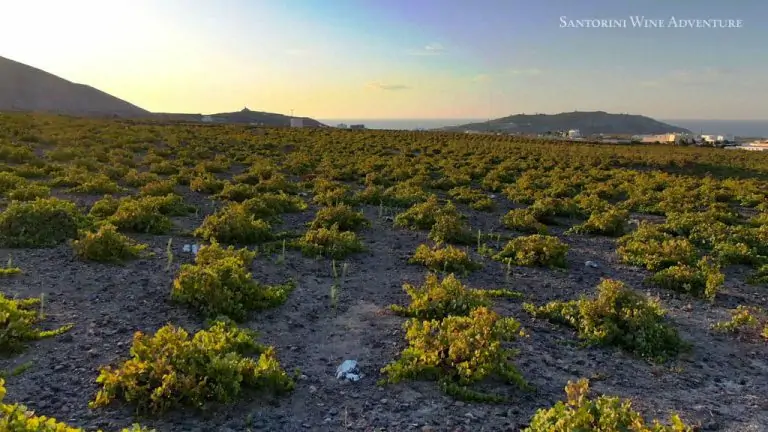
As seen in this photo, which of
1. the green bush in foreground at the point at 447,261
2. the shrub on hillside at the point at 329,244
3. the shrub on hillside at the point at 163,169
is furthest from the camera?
the shrub on hillside at the point at 163,169

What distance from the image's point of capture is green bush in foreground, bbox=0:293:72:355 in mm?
5262

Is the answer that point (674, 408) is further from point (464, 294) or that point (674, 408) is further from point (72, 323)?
point (72, 323)

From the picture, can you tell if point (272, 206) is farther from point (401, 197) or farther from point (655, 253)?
point (655, 253)

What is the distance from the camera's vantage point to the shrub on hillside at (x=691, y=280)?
8.37 metres

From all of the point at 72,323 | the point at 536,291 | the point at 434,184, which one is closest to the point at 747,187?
the point at 434,184

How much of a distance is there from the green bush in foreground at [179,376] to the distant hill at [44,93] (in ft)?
412

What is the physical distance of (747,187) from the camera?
22719mm

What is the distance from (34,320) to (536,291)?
687 centimetres

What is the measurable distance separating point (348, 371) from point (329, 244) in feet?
15.5

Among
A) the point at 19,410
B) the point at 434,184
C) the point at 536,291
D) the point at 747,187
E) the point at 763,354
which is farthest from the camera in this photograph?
the point at 747,187

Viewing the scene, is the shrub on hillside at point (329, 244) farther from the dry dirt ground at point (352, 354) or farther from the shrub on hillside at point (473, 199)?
the shrub on hillside at point (473, 199)

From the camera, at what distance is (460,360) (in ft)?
17.6

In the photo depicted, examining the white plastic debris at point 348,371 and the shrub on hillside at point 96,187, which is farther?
the shrub on hillside at point 96,187

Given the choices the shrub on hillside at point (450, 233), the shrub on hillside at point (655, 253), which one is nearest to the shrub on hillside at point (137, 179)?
the shrub on hillside at point (450, 233)
